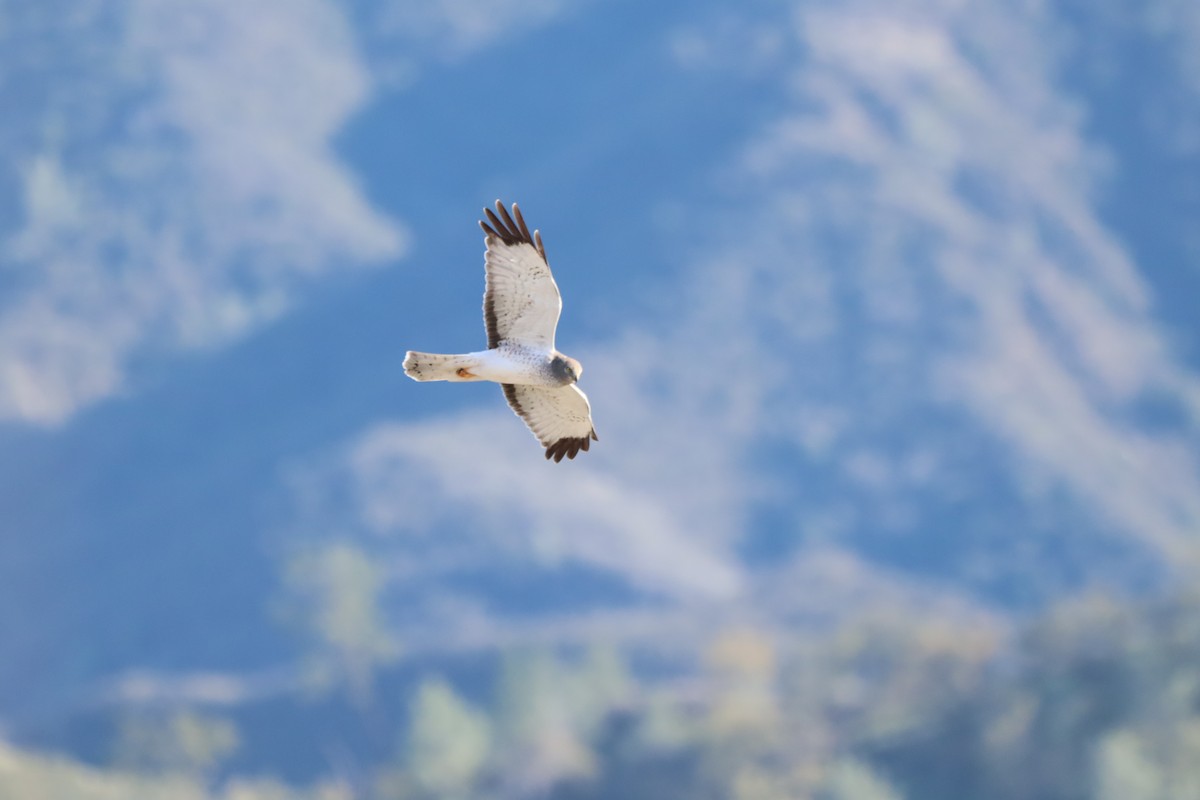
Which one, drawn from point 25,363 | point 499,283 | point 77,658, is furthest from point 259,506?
point 499,283

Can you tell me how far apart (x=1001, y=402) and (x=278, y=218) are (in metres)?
65.0

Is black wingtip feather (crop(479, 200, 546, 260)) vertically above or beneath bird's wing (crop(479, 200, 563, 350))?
above

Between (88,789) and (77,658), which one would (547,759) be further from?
(77,658)

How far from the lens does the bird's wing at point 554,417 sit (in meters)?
15.3

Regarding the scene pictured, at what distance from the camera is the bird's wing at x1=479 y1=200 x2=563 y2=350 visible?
13766mm

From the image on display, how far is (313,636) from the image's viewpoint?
109m

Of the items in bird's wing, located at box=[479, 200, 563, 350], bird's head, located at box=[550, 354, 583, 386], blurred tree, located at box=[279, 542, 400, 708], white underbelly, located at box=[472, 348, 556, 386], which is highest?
blurred tree, located at box=[279, 542, 400, 708]

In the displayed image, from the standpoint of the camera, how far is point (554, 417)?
50.8 ft

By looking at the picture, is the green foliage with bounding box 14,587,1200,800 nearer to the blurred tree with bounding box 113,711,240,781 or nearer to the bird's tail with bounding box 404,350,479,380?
the blurred tree with bounding box 113,711,240,781

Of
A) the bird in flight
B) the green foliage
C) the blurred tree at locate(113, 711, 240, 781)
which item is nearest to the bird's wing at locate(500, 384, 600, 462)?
the bird in flight

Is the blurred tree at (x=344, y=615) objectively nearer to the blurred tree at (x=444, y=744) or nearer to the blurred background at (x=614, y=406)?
the blurred background at (x=614, y=406)

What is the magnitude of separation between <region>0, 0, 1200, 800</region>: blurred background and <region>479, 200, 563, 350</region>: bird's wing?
50.0 m

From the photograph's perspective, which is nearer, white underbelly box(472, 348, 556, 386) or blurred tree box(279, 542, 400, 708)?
white underbelly box(472, 348, 556, 386)

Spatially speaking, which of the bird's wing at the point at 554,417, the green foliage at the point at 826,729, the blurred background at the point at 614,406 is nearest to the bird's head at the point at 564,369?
the bird's wing at the point at 554,417
